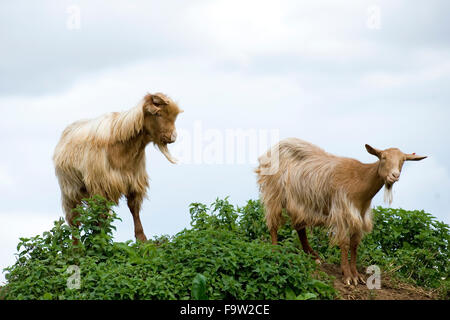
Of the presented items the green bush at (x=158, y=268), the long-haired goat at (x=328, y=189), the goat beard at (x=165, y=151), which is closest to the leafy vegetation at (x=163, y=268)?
the green bush at (x=158, y=268)

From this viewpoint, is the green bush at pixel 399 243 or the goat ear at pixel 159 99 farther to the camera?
the green bush at pixel 399 243

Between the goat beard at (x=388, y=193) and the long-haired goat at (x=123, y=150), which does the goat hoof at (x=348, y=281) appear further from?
the long-haired goat at (x=123, y=150)

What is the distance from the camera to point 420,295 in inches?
385

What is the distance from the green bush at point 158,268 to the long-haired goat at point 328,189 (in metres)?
0.73

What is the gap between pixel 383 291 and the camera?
→ 9.46 metres

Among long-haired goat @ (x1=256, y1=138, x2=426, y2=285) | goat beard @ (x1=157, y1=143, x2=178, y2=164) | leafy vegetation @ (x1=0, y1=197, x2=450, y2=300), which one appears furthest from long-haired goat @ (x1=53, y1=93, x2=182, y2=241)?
long-haired goat @ (x1=256, y1=138, x2=426, y2=285)

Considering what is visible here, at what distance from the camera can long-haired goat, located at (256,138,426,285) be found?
9031mm

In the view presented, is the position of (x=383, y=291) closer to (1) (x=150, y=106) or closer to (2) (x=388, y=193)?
(2) (x=388, y=193)

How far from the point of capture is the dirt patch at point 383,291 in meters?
8.97

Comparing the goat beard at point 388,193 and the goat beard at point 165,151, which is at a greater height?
the goat beard at point 165,151

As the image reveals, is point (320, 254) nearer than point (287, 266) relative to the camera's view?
No
